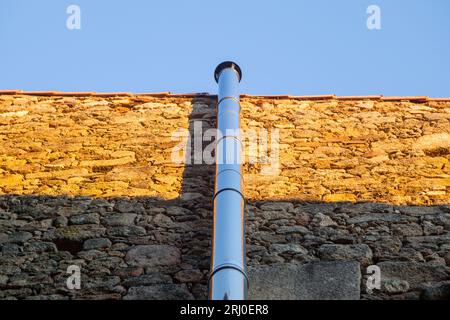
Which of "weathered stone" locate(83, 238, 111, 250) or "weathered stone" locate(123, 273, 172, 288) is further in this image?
"weathered stone" locate(83, 238, 111, 250)

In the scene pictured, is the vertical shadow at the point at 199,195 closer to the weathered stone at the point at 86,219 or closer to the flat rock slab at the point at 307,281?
the flat rock slab at the point at 307,281

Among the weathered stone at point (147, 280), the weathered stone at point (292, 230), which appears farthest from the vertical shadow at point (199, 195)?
the weathered stone at point (292, 230)

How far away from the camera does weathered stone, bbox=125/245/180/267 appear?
18.5ft

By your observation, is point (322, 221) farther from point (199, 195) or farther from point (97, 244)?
point (97, 244)

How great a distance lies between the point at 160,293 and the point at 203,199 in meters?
1.21

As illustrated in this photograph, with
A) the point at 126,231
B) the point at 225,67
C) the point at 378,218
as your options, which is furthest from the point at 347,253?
the point at 225,67

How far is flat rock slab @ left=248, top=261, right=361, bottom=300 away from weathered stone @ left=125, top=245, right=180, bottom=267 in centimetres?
63

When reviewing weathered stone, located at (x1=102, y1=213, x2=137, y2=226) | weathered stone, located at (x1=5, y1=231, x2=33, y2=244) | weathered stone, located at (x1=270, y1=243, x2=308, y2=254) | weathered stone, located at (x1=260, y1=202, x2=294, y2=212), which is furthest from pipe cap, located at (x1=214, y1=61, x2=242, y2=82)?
weathered stone, located at (x1=5, y1=231, x2=33, y2=244)

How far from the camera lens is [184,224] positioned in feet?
19.9

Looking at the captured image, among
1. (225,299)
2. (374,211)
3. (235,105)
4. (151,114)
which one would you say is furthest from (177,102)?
(225,299)

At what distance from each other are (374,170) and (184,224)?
1.92m

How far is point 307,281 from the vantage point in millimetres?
5398

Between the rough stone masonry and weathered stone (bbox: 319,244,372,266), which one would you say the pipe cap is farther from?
weathered stone (bbox: 319,244,372,266)

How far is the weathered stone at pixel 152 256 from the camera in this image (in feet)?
18.5
